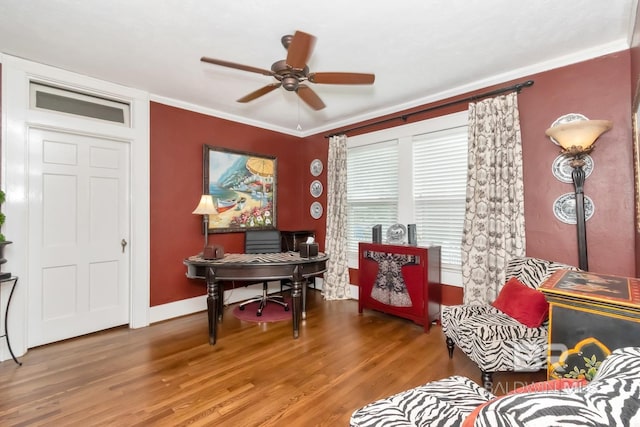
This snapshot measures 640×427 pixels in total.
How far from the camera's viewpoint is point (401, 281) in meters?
3.30

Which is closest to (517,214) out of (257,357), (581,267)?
(581,267)

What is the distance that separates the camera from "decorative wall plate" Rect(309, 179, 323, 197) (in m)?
4.79

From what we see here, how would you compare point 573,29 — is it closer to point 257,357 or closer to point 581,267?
point 581,267

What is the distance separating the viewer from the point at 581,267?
7.75 ft

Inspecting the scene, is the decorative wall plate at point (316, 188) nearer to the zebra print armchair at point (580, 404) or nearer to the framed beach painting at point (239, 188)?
the framed beach painting at point (239, 188)

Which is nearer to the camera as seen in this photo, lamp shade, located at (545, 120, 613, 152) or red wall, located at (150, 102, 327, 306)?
lamp shade, located at (545, 120, 613, 152)

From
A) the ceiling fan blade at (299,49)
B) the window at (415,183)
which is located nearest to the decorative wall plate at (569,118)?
the window at (415,183)

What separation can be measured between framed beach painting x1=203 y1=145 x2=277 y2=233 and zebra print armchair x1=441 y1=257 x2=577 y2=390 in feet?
9.85

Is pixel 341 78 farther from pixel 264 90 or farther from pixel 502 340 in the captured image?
pixel 502 340

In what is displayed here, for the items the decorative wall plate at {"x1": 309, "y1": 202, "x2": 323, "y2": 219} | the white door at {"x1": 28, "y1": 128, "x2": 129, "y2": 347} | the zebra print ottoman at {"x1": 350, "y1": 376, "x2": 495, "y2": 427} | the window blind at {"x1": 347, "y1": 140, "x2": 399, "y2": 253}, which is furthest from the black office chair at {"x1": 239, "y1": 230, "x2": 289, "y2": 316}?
the zebra print ottoman at {"x1": 350, "y1": 376, "x2": 495, "y2": 427}

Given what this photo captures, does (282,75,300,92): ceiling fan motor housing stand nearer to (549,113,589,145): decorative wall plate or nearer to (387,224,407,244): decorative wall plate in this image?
(387,224,407,244): decorative wall plate

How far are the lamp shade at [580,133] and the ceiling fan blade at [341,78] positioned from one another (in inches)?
61.4

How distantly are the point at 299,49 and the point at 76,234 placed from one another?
9.60 feet

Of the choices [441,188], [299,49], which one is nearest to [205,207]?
[299,49]
